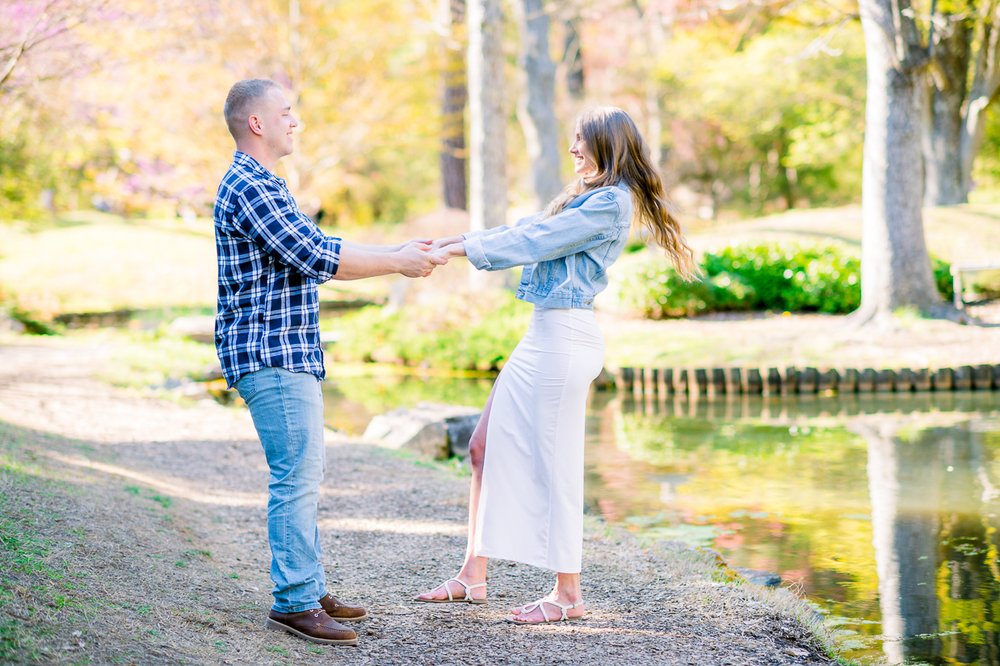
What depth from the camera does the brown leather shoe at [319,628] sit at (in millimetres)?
3891

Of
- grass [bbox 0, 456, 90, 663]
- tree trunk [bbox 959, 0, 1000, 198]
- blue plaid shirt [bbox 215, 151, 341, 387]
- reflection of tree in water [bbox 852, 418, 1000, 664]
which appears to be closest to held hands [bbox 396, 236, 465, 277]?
blue plaid shirt [bbox 215, 151, 341, 387]

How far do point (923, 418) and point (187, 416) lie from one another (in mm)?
6732

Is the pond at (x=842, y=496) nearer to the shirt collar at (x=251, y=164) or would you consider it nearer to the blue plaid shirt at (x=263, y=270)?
the blue plaid shirt at (x=263, y=270)

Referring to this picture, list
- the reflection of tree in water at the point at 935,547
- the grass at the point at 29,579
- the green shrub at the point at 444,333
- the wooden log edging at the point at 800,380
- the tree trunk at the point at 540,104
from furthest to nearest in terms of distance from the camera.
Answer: the tree trunk at the point at 540,104, the green shrub at the point at 444,333, the wooden log edging at the point at 800,380, the reflection of tree in water at the point at 935,547, the grass at the point at 29,579

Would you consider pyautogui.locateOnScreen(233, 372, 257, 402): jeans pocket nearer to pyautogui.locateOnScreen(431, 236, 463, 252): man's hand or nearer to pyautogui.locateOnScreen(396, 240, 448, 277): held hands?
pyautogui.locateOnScreen(396, 240, 448, 277): held hands

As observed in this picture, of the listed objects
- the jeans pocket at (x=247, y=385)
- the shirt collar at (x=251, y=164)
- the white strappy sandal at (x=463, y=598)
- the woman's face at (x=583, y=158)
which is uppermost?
the woman's face at (x=583, y=158)

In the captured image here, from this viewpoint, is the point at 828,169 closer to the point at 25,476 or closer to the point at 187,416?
the point at 187,416

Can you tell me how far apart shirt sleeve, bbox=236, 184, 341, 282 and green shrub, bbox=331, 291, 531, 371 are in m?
10.3

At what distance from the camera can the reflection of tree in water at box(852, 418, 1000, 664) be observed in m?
4.47

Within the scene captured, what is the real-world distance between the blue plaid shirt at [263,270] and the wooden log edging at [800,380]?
8617 millimetres

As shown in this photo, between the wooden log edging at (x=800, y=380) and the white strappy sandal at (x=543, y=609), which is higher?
the wooden log edging at (x=800, y=380)

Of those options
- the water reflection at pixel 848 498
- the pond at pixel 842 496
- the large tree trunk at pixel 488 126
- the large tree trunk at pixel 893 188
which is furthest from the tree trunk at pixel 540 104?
the water reflection at pixel 848 498

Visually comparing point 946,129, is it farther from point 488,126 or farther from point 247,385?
point 247,385

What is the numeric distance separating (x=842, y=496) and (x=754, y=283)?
943 cm
